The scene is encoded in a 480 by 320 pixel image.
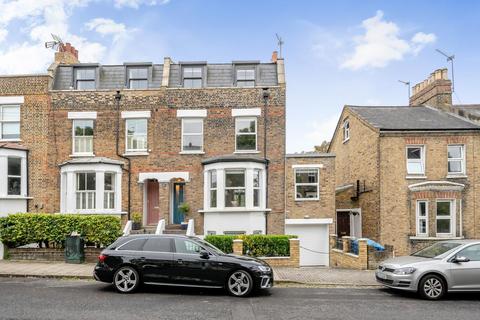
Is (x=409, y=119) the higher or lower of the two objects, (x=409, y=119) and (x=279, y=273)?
the higher

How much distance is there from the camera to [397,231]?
2108 cm

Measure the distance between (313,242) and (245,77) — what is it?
871 cm

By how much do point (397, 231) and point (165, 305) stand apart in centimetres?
1396

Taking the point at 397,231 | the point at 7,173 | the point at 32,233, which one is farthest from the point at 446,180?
the point at 7,173

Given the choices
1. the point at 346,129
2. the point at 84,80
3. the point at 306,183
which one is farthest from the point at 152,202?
the point at 346,129

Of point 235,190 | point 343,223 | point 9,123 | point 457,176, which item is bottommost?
point 343,223

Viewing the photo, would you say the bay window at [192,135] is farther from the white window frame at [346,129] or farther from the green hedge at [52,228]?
the white window frame at [346,129]

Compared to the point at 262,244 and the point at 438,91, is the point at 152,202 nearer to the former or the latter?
the point at 262,244

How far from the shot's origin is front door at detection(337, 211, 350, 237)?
26.0 meters

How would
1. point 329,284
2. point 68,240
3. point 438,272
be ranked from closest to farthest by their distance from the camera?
point 438,272
point 329,284
point 68,240

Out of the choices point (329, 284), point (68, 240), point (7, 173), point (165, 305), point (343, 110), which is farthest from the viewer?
point (343, 110)

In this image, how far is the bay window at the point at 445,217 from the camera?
21172mm

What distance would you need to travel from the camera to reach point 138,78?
74.5 feet

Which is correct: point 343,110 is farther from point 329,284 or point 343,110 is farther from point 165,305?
point 165,305
